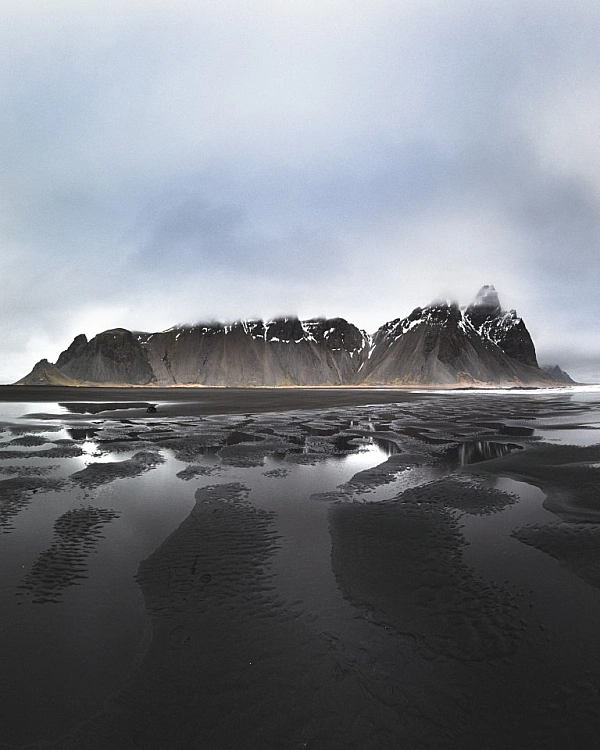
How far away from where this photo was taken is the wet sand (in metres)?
4.27

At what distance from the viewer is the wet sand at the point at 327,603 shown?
168 inches

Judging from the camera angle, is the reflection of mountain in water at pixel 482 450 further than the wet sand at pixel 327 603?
Yes

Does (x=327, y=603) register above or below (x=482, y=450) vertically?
below

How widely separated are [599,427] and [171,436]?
32.4 m

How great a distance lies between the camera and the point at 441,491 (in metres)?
13.0

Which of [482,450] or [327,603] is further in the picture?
[482,450]

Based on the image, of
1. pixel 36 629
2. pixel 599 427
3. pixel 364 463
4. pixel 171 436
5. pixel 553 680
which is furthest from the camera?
pixel 599 427

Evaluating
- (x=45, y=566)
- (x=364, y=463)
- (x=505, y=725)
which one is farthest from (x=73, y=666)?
(x=364, y=463)

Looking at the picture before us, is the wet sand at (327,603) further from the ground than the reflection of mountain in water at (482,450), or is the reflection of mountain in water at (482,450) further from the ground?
the reflection of mountain in water at (482,450)

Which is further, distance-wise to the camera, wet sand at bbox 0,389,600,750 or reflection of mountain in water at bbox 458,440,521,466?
reflection of mountain in water at bbox 458,440,521,466

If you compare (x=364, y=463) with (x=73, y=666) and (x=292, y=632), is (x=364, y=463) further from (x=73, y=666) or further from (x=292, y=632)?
(x=73, y=666)

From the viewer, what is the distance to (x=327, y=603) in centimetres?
657

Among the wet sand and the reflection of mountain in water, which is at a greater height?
the reflection of mountain in water

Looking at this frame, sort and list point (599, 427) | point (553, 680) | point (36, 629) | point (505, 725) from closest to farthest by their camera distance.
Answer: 1. point (505, 725)
2. point (553, 680)
3. point (36, 629)
4. point (599, 427)
